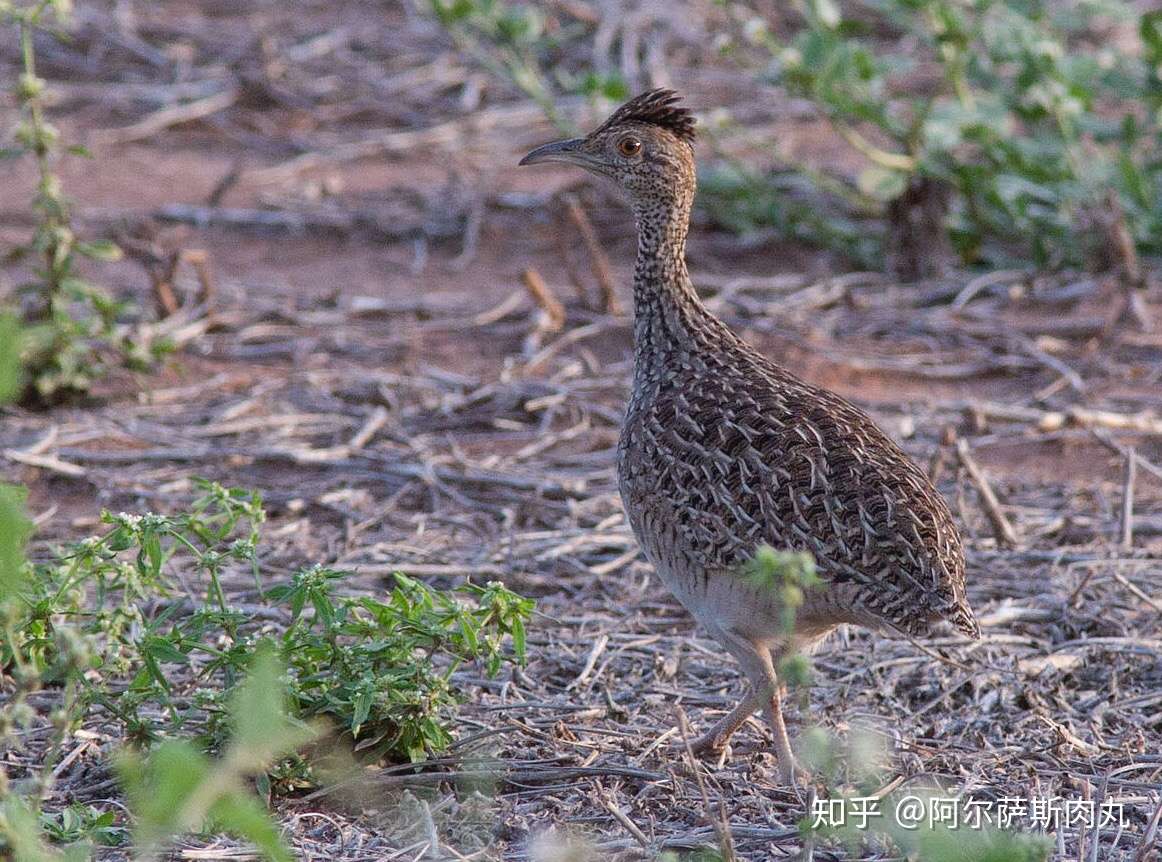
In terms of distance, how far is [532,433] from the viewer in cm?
729

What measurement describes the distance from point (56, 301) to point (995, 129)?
5059 millimetres

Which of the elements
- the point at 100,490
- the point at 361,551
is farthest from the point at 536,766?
the point at 100,490

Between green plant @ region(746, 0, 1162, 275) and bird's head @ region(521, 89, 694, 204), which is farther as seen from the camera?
green plant @ region(746, 0, 1162, 275)

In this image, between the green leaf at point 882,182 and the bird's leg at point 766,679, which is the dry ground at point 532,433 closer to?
the bird's leg at point 766,679

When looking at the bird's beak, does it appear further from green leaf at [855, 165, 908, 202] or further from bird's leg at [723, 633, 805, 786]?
green leaf at [855, 165, 908, 202]

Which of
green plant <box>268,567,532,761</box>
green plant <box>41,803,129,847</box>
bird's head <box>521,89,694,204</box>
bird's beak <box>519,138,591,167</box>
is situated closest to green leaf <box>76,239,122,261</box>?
bird's beak <box>519,138,591,167</box>

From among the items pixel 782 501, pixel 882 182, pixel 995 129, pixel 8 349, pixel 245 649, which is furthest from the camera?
pixel 882 182

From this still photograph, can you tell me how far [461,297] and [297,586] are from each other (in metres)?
5.39

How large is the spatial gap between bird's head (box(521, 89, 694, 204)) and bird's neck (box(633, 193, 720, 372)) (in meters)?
0.06

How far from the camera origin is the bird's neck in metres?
5.12

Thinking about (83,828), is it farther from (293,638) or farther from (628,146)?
(628,146)

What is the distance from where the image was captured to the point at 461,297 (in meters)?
9.29

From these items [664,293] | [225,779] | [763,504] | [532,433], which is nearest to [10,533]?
[225,779]

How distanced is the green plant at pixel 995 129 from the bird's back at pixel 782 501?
427cm
